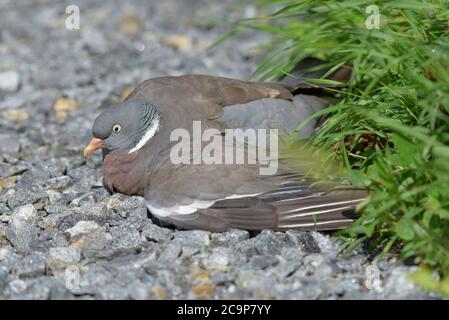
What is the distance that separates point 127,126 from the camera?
4996 mm

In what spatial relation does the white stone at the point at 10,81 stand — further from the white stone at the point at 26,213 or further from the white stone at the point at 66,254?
the white stone at the point at 66,254

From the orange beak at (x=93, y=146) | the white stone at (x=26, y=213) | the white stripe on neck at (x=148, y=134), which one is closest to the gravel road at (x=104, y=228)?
the white stone at (x=26, y=213)

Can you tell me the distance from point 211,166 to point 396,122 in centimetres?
104

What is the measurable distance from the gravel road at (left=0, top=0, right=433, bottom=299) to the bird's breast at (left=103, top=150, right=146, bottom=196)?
6cm

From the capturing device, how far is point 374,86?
4703 mm

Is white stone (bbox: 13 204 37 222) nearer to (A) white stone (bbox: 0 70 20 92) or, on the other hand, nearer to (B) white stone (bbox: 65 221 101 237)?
(B) white stone (bbox: 65 221 101 237)

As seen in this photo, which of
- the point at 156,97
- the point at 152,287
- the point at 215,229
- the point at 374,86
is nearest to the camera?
the point at 152,287

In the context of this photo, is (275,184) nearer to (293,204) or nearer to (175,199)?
(293,204)

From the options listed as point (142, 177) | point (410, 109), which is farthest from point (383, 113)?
point (142, 177)

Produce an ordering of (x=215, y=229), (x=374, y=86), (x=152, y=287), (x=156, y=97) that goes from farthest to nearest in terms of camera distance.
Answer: (x=156, y=97), (x=374, y=86), (x=215, y=229), (x=152, y=287)

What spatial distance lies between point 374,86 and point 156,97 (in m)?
1.34

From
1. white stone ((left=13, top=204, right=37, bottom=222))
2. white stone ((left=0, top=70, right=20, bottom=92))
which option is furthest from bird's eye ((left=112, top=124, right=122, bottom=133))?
white stone ((left=0, top=70, right=20, bottom=92))

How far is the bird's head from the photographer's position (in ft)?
16.3

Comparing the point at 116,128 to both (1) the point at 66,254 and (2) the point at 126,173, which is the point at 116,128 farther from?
(1) the point at 66,254
